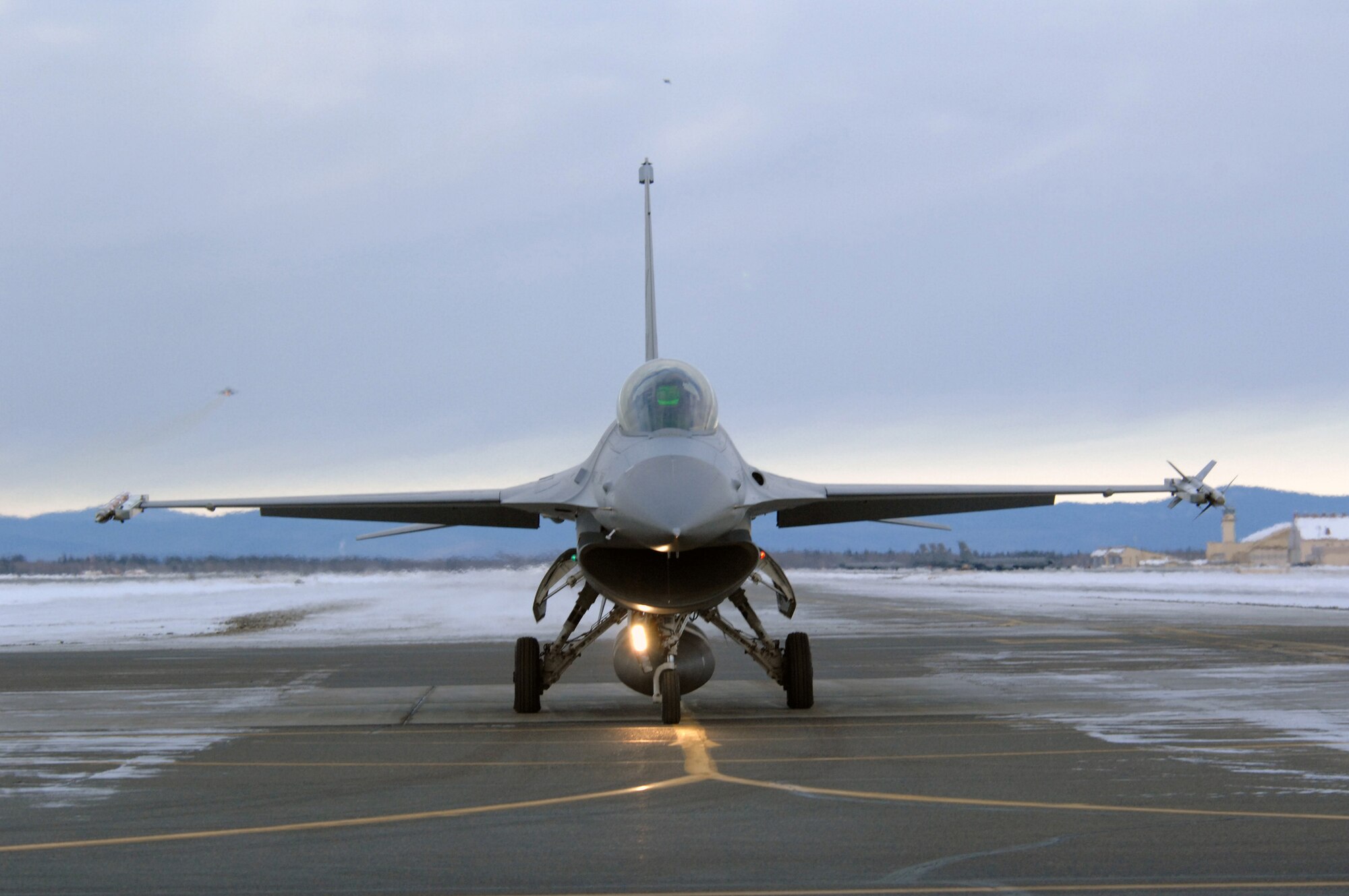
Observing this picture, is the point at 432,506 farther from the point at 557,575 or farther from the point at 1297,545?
the point at 1297,545

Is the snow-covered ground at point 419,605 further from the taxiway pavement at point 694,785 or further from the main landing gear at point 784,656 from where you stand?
the main landing gear at point 784,656

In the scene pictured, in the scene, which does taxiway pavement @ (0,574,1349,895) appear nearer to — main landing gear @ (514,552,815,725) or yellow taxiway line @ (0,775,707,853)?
yellow taxiway line @ (0,775,707,853)

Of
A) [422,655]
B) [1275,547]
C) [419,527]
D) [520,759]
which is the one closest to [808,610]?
[422,655]

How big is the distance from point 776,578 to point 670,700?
2047 mm

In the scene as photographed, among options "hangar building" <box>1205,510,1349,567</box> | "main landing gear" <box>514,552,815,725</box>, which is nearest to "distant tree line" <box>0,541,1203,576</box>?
"hangar building" <box>1205,510,1349,567</box>

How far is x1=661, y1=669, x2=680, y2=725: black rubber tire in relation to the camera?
1177cm

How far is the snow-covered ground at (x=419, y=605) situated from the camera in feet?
93.9

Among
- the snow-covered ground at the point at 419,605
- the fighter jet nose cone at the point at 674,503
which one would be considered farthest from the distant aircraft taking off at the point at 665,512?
the snow-covered ground at the point at 419,605

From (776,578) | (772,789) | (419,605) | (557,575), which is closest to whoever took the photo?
(772,789)

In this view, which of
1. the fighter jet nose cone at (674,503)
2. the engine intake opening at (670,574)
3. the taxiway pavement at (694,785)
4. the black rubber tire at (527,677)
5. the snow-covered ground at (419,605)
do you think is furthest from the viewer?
the snow-covered ground at (419,605)

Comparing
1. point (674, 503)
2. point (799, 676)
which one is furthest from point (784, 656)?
point (674, 503)

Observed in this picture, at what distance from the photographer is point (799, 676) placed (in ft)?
43.0

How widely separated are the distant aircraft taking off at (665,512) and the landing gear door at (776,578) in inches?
1.2

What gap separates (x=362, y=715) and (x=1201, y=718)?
8295 millimetres
